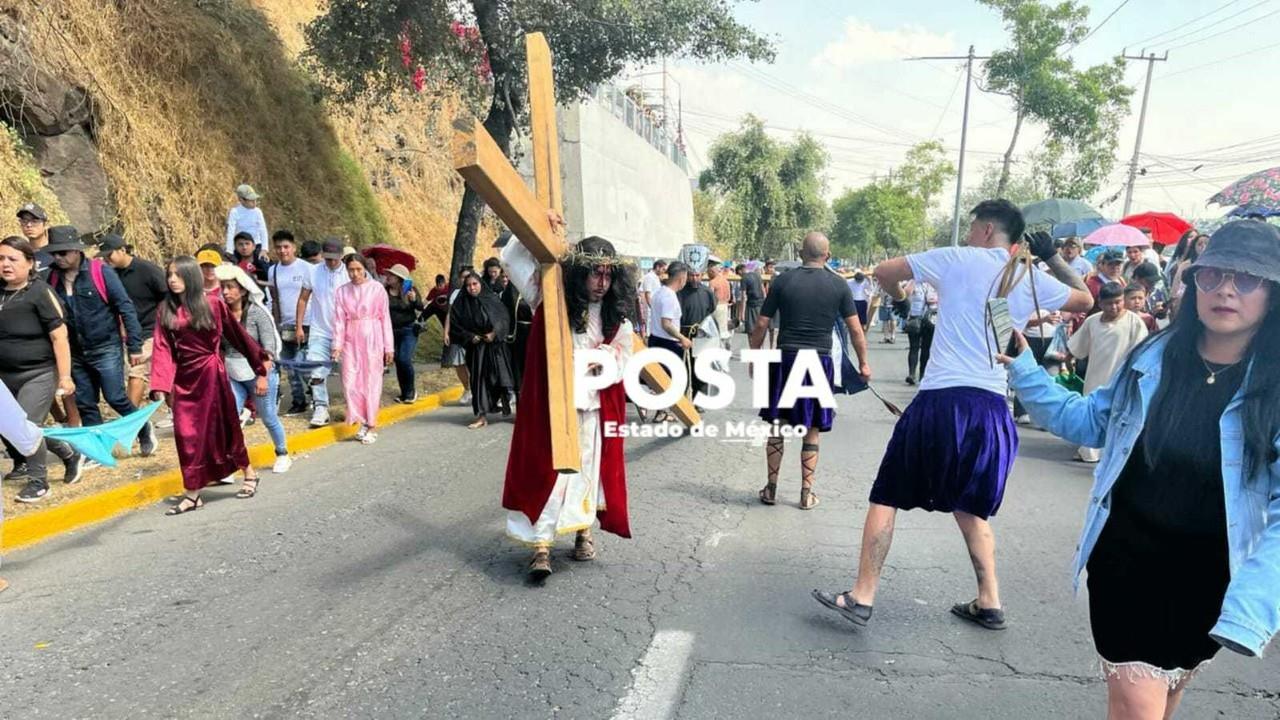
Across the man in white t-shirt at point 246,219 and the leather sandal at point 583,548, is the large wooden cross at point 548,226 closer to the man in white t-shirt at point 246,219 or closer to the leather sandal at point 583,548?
the leather sandal at point 583,548

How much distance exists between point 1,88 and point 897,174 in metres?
58.9

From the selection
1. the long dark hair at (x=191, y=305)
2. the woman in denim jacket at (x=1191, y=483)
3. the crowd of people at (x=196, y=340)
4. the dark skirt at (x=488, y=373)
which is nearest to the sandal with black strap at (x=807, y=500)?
the woman in denim jacket at (x=1191, y=483)

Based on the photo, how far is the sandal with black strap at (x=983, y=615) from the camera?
3559mm

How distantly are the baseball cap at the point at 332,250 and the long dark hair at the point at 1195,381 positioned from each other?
25.0 ft

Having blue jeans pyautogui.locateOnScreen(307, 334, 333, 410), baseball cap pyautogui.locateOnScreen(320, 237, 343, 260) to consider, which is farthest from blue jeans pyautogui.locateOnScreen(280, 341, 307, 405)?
baseball cap pyautogui.locateOnScreen(320, 237, 343, 260)

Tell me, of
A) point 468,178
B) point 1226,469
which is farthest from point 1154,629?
point 468,178

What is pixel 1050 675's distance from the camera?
3141 mm

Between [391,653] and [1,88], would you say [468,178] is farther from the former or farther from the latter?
[1,88]

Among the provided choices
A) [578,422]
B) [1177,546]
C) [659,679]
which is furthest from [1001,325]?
[578,422]

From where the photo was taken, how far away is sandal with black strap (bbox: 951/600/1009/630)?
11.7ft

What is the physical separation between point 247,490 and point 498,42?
8.27 m

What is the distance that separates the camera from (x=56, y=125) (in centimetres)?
960

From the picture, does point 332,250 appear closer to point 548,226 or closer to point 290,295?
point 290,295

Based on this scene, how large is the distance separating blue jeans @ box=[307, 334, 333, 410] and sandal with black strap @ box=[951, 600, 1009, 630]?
6.63 m
